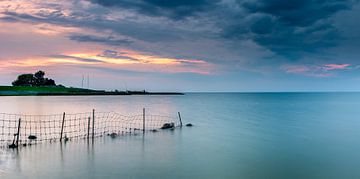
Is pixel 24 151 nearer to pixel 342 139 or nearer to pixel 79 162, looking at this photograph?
pixel 79 162

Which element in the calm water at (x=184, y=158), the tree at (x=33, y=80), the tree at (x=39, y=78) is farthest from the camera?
the tree at (x=39, y=78)

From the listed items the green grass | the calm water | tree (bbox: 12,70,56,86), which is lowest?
the calm water

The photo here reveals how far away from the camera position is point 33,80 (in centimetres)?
13850

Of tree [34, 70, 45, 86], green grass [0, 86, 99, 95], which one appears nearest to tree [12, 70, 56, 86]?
tree [34, 70, 45, 86]

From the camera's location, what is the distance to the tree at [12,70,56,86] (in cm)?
13538

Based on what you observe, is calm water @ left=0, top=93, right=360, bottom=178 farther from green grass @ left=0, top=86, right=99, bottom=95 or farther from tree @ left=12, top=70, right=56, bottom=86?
tree @ left=12, top=70, right=56, bottom=86

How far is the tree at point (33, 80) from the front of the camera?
135375 mm

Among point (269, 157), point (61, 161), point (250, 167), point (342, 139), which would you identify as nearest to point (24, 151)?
point (61, 161)

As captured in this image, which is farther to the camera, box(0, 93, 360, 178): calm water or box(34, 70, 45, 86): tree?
box(34, 70, 45, 86): tree

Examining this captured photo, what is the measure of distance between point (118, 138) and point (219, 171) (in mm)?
10991

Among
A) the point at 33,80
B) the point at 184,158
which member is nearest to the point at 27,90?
the point at 33,80

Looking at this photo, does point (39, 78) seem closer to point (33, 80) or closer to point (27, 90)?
point (33, 80)

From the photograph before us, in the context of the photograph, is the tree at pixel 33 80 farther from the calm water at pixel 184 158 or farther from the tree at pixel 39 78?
the calm water at pixel 184 158

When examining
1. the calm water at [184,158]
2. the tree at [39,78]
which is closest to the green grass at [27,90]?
the tree at [39,78]
